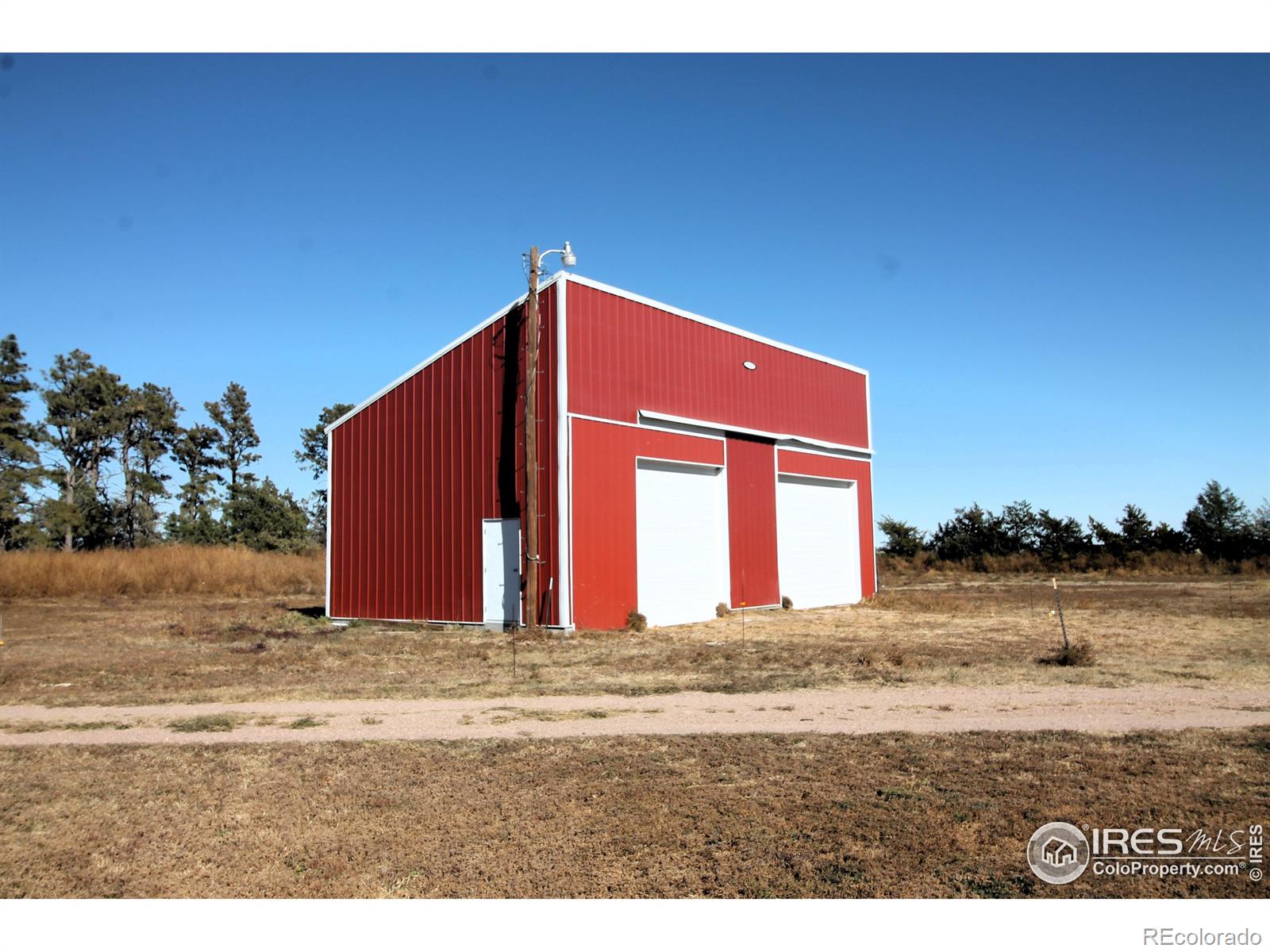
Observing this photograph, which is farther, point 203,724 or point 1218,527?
point 1218,527

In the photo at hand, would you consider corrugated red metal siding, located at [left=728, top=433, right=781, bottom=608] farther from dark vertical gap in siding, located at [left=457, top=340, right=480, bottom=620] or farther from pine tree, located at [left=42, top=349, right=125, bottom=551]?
pine tree, located at [left=42, top=349, right=125, bottom=551]

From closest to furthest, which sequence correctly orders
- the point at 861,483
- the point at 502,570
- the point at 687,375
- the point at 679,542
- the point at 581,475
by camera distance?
the point at 581,475
the point at 502,570
the point at 679,542
the point at 687,375
the point at 861,483

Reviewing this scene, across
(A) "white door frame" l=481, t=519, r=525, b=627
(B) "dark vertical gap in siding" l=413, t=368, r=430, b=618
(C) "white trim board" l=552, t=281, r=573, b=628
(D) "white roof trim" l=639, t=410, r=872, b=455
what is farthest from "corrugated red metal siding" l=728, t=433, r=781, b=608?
(B) "dark vertical gap in siding" l=413, t=368, r=430, b=618

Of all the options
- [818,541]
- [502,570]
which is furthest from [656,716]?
[818,541]

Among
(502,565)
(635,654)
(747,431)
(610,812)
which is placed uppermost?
(747,431)

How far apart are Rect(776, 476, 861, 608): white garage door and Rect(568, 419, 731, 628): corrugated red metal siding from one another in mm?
6461

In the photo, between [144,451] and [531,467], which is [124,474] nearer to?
[144,451]

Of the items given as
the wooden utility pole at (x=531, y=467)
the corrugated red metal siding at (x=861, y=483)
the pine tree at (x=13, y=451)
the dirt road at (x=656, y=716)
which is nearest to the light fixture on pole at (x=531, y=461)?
the wooden utility pole at (x=531, y=467)

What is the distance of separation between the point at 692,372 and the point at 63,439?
4496cm

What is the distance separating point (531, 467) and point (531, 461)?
135mm

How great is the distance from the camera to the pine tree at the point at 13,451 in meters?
45.9

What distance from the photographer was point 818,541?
2805 cm

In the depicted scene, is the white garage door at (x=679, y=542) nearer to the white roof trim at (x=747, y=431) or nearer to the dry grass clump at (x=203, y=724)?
the white roof trim at (x=747, y=431)

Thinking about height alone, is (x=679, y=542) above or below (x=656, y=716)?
above
